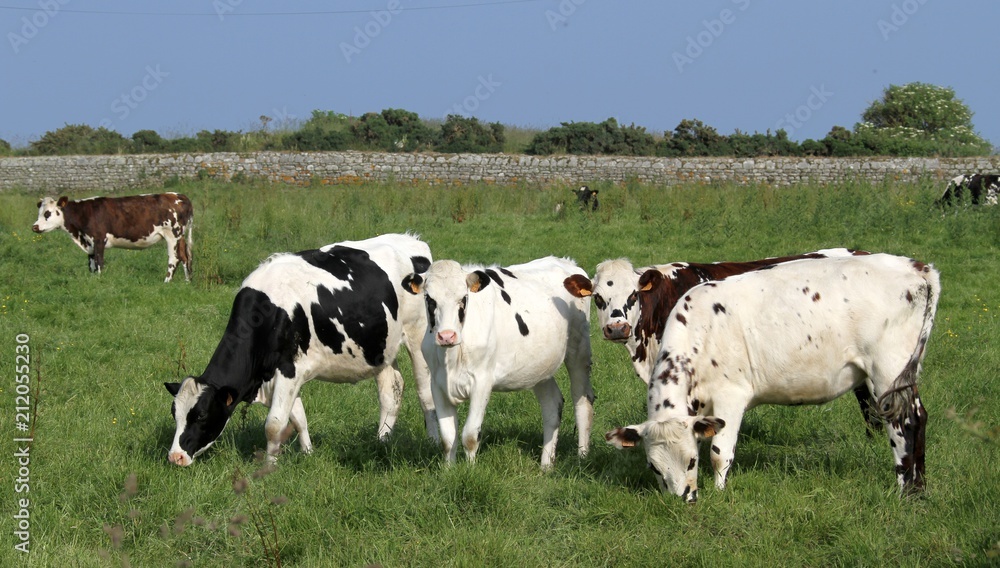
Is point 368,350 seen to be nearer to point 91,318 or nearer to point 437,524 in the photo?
point 437,524

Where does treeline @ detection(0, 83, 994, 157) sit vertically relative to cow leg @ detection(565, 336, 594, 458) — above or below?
above

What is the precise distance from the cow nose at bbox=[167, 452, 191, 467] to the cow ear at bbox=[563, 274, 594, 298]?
9.81 feet

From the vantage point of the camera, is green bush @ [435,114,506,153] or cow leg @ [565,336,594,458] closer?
cow leg @ [565,336,594,458]

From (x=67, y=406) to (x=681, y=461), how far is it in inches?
218

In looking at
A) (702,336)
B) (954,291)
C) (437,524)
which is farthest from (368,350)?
(954,291)

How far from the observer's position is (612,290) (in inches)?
275

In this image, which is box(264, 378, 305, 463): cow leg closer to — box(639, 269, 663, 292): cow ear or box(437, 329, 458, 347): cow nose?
box(437, 329, 458, 347): cow nose

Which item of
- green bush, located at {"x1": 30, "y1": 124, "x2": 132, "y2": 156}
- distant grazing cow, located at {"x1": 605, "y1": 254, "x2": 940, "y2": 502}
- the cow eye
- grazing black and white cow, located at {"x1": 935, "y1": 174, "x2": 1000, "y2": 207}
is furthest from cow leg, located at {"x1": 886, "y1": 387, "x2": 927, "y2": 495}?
Answer: green bush, located at {"x1": 30, "y1": 124, "x2": 132, "y2": 156}

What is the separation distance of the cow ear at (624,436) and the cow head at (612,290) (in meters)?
1.43

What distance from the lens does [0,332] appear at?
10.8m

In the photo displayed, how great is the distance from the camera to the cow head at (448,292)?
6.25 metres

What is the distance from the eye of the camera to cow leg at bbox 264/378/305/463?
22.0 feet

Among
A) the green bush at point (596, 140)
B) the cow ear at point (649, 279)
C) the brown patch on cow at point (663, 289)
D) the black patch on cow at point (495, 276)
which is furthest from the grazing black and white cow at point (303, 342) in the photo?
the green bush at point (596, 140)

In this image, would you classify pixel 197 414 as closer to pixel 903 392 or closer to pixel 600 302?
pixel 600 302
